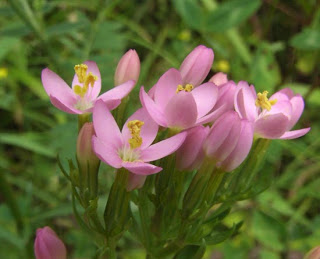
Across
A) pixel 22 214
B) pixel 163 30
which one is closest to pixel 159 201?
pixel 22 214

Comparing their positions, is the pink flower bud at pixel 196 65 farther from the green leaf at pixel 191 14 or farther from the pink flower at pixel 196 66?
the green leaf at pixel 191 14

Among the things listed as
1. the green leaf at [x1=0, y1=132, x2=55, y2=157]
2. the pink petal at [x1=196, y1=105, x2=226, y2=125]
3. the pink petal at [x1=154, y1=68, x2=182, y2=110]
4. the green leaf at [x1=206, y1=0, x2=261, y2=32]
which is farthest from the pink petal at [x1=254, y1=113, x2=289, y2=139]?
the green leaf at [x1=0, y1=132, x2=55, y2=157]

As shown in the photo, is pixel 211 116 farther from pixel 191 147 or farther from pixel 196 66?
pixel 196 66

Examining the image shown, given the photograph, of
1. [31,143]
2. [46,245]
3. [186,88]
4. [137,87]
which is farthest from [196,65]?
[31,143]

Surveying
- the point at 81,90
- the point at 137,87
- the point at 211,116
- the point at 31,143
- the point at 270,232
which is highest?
the point at 81,90

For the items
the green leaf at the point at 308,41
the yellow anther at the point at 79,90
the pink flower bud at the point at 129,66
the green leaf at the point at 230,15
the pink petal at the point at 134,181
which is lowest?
the green leaf at the point at 308,41

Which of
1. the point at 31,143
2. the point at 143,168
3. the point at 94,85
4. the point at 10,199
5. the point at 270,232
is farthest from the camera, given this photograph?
the point at 31,143

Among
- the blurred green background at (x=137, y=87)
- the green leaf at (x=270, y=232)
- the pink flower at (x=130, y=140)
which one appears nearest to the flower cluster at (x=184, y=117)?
the pink flower at (x=130, y=140)
